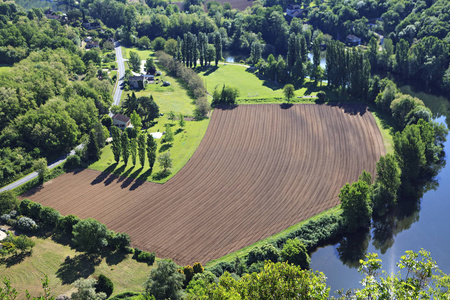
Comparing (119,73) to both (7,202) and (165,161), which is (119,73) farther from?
(7,202)

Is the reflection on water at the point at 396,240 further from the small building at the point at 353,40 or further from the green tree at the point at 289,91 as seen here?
the small building at the point at 353,40

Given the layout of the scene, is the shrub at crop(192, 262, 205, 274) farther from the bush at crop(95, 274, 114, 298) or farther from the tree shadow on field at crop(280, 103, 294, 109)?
the tree shadow on field at crop(280, 103, 294, 109)

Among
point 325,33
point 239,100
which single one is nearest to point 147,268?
point 239,100

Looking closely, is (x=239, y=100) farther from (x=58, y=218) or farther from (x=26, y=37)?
(x=26, y=37)

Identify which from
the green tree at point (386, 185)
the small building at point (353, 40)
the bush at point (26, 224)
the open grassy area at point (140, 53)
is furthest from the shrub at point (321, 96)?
the bush at point (26, 224)

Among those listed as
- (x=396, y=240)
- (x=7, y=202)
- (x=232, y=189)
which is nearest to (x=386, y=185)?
(x=396, y=240)

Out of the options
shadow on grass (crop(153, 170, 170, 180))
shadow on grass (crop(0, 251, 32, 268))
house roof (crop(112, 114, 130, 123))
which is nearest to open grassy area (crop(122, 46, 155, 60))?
house roof (crop(112, 114, 130, 123))
